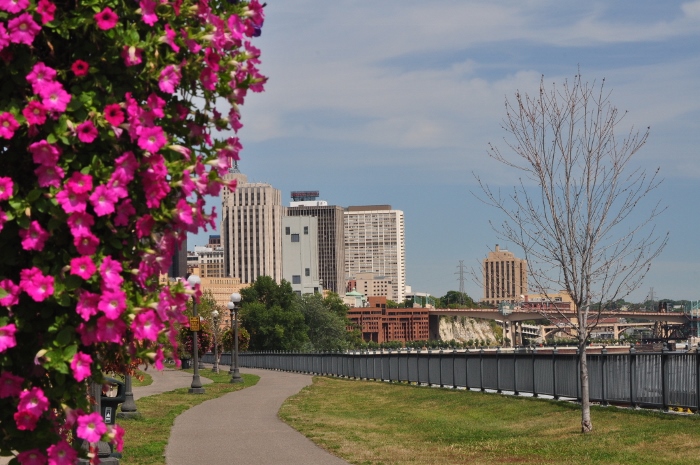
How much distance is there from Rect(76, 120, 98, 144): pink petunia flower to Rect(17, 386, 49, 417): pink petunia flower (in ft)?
3.64

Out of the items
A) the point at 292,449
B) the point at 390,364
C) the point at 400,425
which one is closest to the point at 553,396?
the point at 400,425

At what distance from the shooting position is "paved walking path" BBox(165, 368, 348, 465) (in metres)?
15.2

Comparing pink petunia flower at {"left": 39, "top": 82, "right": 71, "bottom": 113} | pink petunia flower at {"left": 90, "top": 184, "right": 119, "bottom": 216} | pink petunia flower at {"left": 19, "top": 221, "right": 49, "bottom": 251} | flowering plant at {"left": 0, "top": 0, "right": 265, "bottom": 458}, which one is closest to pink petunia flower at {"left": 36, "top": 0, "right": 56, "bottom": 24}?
flowering plant at {"left": 0, "top": 0, "right": 265, "bottom": 458}

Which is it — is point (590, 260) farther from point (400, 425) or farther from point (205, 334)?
point (205, 334)

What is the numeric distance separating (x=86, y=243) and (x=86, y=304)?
0.86 feet

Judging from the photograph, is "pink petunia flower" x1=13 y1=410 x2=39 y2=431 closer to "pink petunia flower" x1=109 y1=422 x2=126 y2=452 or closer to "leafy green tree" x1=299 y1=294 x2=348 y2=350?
"pink petunia flower" x1=109 y1=422 x2=126 y2=452

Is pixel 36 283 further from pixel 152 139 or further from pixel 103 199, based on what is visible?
pixel 152 139

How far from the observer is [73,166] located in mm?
4438

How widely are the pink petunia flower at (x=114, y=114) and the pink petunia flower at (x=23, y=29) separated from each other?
425 millimetres

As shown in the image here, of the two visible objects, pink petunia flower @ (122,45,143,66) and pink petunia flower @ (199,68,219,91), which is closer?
pink petunia flower @ (122,45,143,66)

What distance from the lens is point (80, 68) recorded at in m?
4.52

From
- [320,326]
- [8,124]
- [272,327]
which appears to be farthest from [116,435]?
[320,326]

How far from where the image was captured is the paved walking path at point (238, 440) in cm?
1521

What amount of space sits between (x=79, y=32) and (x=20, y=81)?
37 centimetres
